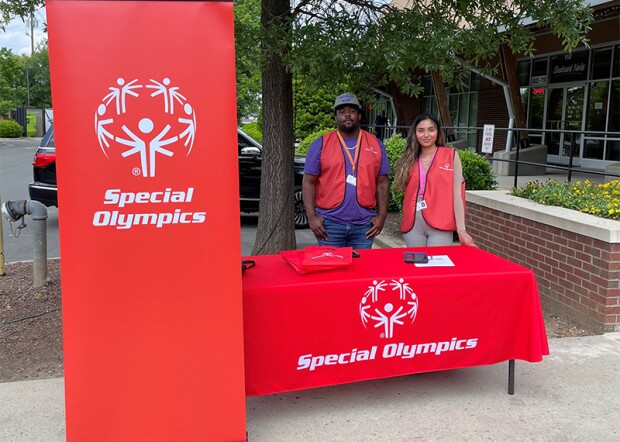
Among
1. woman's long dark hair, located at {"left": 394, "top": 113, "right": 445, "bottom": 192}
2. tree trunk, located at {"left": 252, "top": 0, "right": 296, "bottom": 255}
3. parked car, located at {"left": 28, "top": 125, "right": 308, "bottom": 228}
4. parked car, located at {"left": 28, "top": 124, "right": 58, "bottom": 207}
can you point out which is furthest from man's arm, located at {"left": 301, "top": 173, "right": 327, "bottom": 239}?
parked car, located at {"left": 28, "top": 124, "right": 58, "bottom": 207}

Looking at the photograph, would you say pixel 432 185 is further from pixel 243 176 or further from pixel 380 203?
pixel 243 176

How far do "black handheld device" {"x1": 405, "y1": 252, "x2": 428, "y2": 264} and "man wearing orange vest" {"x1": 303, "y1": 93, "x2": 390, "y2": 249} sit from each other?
941 mm

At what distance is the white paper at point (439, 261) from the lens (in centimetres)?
370

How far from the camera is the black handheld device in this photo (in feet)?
12.2

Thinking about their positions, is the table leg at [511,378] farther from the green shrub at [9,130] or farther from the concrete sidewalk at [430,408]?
→ the green shrub at [9,130]

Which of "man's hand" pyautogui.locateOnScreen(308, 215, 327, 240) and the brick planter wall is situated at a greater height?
"man's hand" pyautogui.locateOnScreen(308, 215, 327, 240)

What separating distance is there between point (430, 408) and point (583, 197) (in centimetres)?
308

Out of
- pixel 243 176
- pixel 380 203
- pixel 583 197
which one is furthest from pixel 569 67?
pixel 380 203

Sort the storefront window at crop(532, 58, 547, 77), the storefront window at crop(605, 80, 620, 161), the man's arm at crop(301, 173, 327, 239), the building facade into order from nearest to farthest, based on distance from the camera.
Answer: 1. the man's arm at crop(301, 173, 327, 239)
2. the storefront window at crop(605, 80, 620, 161)
3. the building facade
4. the storefront window at crop(532, 58, 547, 77)

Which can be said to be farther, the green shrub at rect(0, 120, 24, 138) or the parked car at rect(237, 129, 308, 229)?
the green shrub at rect(0, 120, 24, 138)

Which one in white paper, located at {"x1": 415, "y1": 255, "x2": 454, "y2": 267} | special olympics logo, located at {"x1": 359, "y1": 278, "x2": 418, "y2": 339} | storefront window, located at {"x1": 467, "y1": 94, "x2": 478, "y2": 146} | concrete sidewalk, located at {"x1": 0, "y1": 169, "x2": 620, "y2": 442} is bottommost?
concrete sidewalk, located at {"x1": 0, "y1": 169, "x2": 620, "y2": 442}

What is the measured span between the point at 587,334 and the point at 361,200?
7.49ft

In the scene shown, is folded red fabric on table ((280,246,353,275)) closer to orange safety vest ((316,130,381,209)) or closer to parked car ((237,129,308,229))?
orange safety vest ((316,130,381,209))

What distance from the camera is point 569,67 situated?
17.5 m
